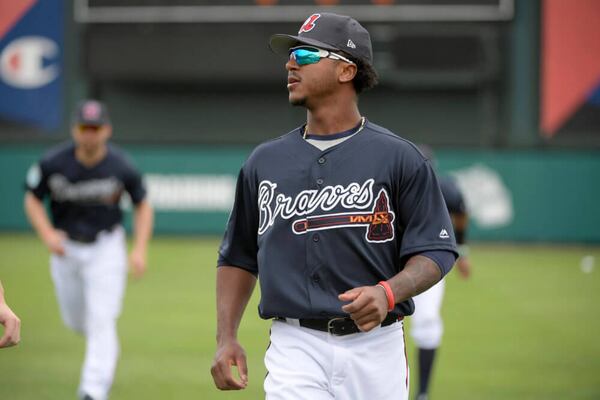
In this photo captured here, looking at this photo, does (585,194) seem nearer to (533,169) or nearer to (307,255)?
(533,169)

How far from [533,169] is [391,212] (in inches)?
666

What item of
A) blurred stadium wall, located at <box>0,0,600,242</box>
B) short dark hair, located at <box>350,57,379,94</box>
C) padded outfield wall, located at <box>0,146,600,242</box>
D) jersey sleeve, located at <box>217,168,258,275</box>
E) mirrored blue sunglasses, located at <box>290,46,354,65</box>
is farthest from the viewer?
padded outfield wall, located at <box>0,146,600,242</box>

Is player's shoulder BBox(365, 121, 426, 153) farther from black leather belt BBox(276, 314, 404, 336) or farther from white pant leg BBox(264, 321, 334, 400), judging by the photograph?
white pant leg BBox(264, 321, 334, 400)

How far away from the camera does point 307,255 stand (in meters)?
4.31

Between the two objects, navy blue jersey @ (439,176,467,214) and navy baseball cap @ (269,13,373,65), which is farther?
navy blue jersey @ (439,176,467,214)

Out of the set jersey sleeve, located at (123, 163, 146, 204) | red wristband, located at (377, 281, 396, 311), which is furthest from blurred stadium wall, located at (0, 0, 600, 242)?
red wristband, located at (377, 281, 396, 311)

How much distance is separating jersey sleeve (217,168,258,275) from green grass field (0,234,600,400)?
4167 mm

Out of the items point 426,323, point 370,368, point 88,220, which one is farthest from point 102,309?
point 370,368

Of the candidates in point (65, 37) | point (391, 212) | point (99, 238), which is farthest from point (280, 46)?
point (65, 37)

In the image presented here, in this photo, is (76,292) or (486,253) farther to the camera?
(486,253)

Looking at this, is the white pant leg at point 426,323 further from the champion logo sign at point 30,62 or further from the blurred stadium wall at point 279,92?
the champion logo sign at point 30,62

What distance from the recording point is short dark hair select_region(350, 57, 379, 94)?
4465 millimetres

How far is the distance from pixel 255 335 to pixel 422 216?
7.60m

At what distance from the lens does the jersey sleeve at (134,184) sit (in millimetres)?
8742
